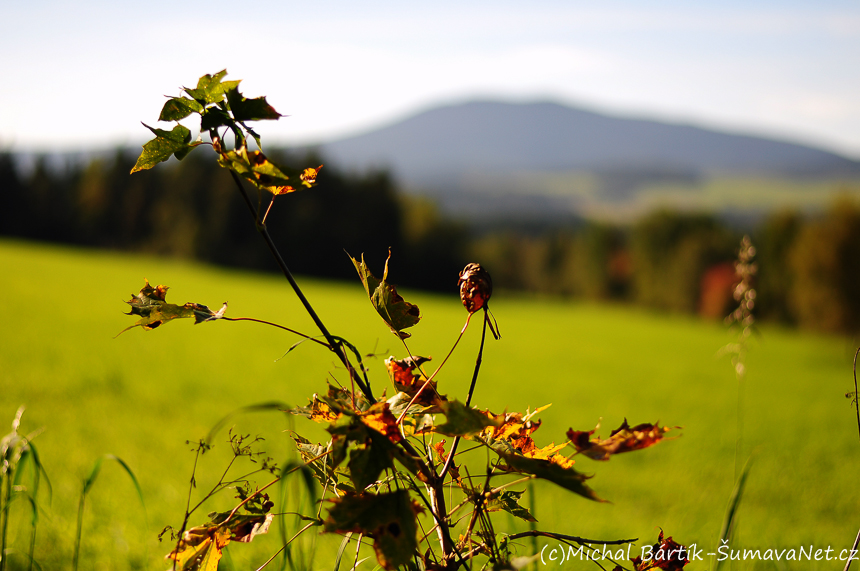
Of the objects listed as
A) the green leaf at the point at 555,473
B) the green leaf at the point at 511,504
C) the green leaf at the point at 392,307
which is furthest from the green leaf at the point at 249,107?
the green leaf at the point at 511,504

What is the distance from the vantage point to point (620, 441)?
20.9 inches

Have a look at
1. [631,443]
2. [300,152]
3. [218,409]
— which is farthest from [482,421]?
[300,152]

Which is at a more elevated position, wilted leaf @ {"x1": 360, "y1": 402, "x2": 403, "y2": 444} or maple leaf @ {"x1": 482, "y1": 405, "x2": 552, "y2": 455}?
wilted leaf @ {"x1": 360, "y1": 402, "x2": 403, "y2": 444}

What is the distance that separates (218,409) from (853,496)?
6.67m

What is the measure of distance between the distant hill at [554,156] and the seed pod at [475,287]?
402 feet

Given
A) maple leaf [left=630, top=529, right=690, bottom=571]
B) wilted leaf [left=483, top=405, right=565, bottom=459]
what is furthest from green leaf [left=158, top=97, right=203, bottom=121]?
maple leaf [left=630, top=529, right=690, bottom=571]

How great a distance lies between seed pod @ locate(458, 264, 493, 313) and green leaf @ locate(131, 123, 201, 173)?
A: 31 centimetres

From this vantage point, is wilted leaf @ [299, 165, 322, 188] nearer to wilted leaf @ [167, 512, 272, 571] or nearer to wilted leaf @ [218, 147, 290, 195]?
wilted leaf @ [218, 147, 290, 195]

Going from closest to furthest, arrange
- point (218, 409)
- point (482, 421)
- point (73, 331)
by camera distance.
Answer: point (482, 421) < point (218, 409) < point (73, 331)

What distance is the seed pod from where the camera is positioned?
56 centimetres

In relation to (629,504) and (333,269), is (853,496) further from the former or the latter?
(333,269)

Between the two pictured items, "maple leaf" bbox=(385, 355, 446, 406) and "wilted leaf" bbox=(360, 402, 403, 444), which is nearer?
"wilted leaf" bbox=(360, 402, 403, 444)

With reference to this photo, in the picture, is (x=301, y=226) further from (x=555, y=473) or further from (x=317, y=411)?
(x=555, y=473)

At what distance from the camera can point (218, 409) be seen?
6559 mm
